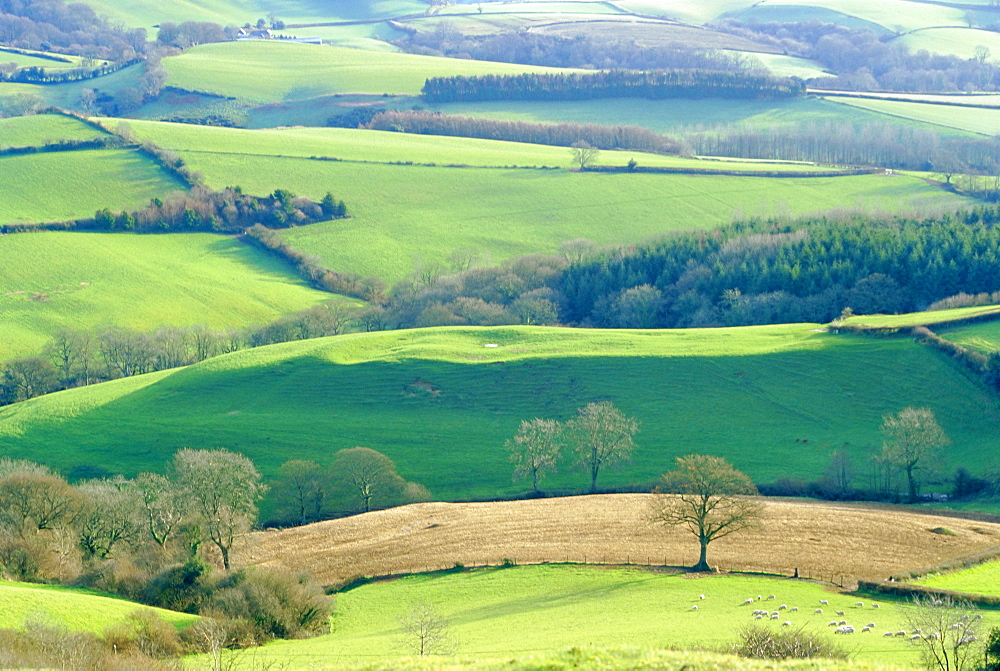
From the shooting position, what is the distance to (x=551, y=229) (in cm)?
16275

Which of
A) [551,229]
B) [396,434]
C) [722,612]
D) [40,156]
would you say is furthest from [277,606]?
[40,156]

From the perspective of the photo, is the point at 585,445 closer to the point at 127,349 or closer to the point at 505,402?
the point at 505,402

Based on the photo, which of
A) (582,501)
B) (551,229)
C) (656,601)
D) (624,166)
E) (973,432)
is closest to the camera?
(656,601)

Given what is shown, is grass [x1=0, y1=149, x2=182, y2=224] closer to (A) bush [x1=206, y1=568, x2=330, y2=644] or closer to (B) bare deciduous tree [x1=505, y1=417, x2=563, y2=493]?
(B) bare deciduous tree [x1=505, y1=417, x2=563, y2=493]

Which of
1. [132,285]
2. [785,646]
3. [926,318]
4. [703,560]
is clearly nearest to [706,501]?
[703,560]

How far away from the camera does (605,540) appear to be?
66.3 meters

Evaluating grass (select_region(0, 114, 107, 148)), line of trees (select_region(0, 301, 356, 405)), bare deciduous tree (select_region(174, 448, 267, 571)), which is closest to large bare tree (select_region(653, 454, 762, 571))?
bare deciduous tree (select_region(174, 448, 267, 571))

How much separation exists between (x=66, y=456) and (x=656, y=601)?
186 feet

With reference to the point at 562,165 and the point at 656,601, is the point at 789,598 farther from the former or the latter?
the point at 562,165

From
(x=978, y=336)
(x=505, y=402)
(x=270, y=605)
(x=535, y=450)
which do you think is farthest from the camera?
(x=978, y=336)

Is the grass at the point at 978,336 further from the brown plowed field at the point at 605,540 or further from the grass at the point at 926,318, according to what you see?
the brown plowed field at the point at 605,540

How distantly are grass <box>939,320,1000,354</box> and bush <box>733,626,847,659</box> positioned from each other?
60.3 metres

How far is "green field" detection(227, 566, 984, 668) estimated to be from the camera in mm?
41750

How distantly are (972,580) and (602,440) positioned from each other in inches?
1272
